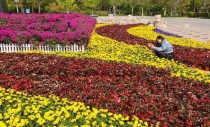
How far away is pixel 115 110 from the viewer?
5.45 meters

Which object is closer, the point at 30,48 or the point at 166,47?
the point at 166,47

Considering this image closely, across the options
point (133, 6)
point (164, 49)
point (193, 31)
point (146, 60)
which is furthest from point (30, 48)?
point (133, 6)

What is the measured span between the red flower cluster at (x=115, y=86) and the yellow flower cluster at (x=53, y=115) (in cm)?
39

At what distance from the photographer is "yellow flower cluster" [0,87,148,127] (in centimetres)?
473

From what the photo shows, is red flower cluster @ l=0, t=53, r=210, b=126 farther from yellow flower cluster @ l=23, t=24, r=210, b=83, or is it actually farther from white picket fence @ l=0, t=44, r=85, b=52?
white picket fence @ l=0, t=44, r=85, b=52

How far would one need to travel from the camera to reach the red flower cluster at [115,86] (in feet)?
18.1

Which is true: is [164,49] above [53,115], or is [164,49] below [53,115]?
above

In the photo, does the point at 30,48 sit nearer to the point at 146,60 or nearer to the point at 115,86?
the point at 146,60

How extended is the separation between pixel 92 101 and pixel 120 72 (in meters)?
2.12

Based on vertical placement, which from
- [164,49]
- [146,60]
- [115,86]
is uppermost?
[164,49]

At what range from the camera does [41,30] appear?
14.6 meters

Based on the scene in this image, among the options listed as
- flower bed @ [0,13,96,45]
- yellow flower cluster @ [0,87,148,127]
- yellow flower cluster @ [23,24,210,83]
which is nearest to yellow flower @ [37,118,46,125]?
yellow flower cluster @ [0,87,148,127]

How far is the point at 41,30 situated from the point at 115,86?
29.1 ft

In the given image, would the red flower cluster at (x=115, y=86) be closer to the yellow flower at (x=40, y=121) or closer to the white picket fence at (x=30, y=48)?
the yellow flower at (x=40, y=121)
